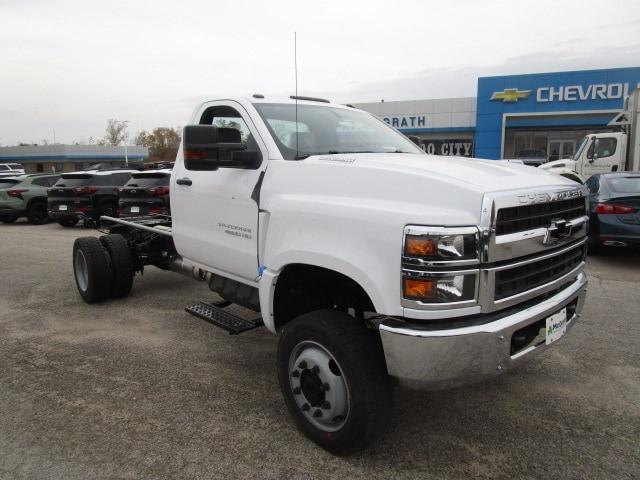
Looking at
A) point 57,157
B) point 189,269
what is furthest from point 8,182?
point 57,157

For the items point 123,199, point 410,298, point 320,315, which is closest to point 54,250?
point 123,199

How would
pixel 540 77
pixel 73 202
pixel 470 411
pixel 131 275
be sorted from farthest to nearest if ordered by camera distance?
pixel 540 77 < pixel 73 202 < pixel 131 275 < pixel 470 411

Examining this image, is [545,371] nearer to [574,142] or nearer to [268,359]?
[268,359]

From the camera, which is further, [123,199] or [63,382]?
[123,199]

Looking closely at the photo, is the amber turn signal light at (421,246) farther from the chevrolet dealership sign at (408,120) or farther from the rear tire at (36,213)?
the chevrolet dealership sign at (408,120)

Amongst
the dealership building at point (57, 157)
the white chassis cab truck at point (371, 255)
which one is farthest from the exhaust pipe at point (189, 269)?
the dealership building at point (57, 157)

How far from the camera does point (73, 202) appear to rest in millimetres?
13961

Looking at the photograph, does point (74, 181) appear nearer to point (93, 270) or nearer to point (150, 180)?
point (150, 180)

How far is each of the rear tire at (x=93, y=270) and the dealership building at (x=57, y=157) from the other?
62060 millimetres

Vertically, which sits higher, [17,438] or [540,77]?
[540,77]

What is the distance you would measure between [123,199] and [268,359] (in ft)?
25.0

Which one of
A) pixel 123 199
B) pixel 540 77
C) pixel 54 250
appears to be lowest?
pixel 54 250

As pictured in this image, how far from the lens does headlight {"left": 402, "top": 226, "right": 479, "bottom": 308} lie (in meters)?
2.33

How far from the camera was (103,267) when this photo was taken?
5.74 meters
